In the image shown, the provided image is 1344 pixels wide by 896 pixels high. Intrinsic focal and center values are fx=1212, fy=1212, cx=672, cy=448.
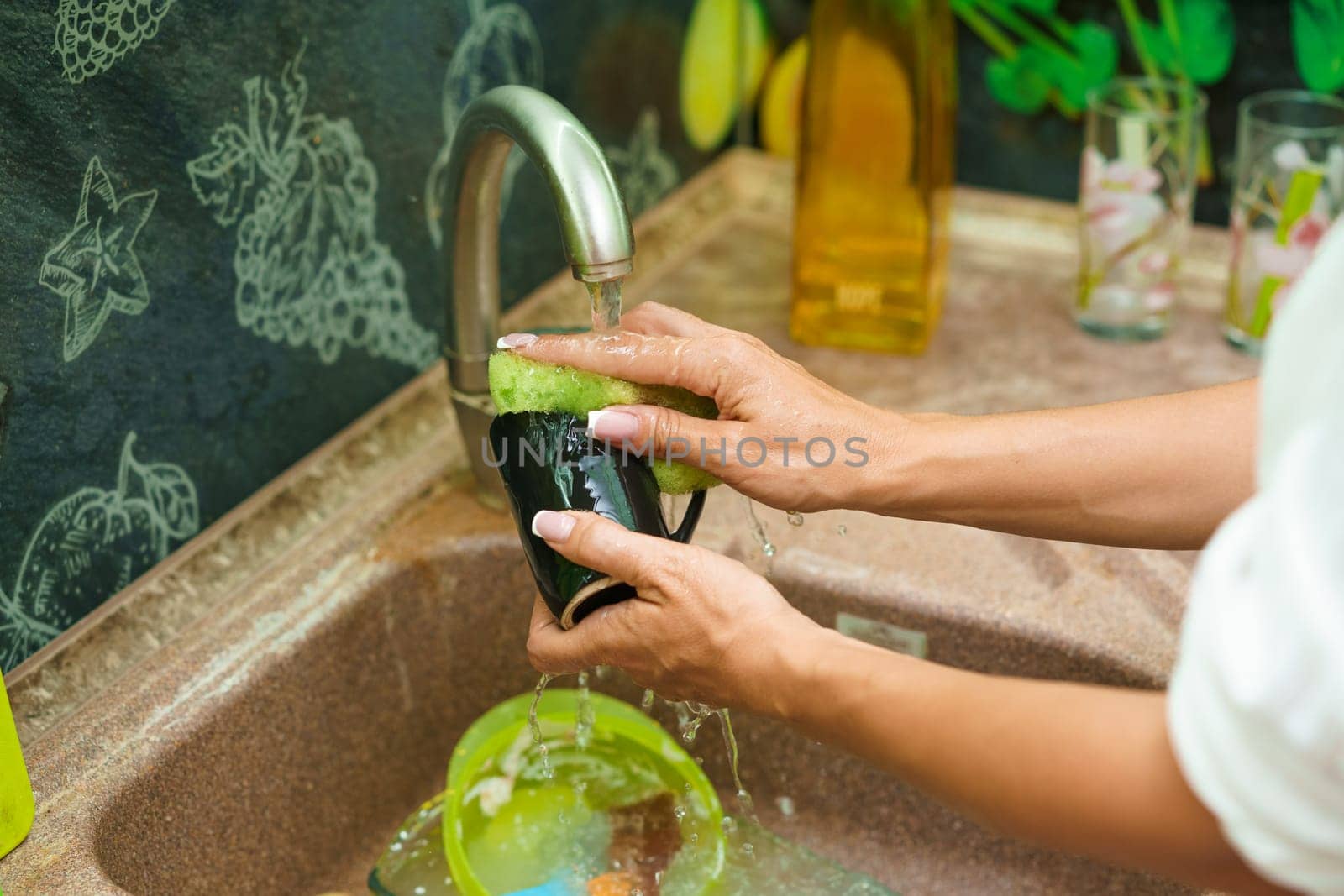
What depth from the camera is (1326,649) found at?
→ 357 millimetres

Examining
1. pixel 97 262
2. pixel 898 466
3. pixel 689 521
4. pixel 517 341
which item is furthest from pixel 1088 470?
pixel 97 262

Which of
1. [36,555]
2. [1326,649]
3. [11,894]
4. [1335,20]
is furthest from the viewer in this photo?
[1335,20]

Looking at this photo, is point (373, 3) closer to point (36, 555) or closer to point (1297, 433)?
point (36, 555)

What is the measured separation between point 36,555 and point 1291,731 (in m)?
0.65

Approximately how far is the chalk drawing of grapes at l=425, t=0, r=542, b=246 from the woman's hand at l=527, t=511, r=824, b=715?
40 cm

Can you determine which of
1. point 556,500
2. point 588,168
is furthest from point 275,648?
point 588,168

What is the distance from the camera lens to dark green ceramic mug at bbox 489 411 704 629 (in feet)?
2.03

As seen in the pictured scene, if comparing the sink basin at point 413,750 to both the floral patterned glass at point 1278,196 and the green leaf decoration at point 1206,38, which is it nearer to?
the floral patterned glass at point 1278,196

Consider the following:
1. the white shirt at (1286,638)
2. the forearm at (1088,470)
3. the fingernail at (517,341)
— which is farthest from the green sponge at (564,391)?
the white shirt at (1286,638)

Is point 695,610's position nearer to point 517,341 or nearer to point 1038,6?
point 517,341

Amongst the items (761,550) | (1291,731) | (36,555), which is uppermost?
(1291,731)

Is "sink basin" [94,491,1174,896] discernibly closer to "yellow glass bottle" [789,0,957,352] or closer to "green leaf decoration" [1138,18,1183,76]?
"yellow glass bottle" [789,0,957,352]

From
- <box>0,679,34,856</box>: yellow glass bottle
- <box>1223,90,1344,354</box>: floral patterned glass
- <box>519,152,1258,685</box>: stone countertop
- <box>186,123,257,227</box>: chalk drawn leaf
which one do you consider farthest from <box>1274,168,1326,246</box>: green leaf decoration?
<box>0,679,34,856</box>: yellow glass bottle

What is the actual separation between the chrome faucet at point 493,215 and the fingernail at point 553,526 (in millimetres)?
124
